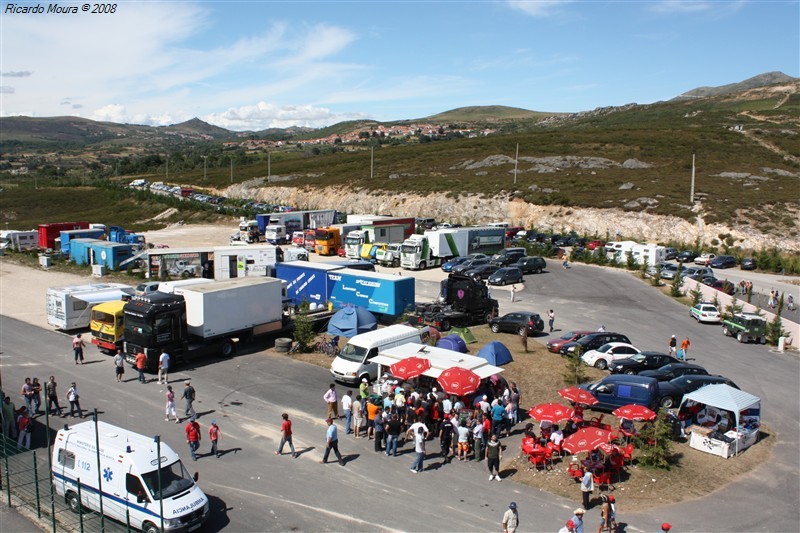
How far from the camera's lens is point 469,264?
46156 millimetres

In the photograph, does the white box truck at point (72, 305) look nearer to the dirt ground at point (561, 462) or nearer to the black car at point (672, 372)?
the dirt ground at point (561, 462)

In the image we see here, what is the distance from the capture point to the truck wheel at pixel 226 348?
24.6 metres

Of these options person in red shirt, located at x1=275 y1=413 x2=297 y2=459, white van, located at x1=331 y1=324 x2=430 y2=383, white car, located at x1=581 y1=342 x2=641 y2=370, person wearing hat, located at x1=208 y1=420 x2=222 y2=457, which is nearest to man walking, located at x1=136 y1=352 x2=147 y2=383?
white van, located at x1=331 y1=324 x2=430 y2=383

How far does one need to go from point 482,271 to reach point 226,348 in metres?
23.5

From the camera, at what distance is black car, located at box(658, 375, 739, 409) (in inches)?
785

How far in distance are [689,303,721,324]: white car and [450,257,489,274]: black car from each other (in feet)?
52.7

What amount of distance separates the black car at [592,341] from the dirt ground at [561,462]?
0.65 m

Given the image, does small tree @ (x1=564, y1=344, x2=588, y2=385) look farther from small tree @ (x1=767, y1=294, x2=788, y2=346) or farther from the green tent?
small tree @ (x1=767, y1=294, x2=788, y2=346)

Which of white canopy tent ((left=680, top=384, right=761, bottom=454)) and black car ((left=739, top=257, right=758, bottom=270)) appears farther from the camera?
black car ((left=739, top=257, right=758, bottom=270))

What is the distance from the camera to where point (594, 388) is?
65.5 feet

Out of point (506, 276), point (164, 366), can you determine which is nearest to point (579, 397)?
point (164, 366)

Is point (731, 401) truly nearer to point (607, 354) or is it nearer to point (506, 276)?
point (607, 354)

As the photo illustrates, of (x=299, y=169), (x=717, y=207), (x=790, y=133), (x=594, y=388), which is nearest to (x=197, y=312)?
(x=594, y=388)

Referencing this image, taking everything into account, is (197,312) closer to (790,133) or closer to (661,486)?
(661,486)
